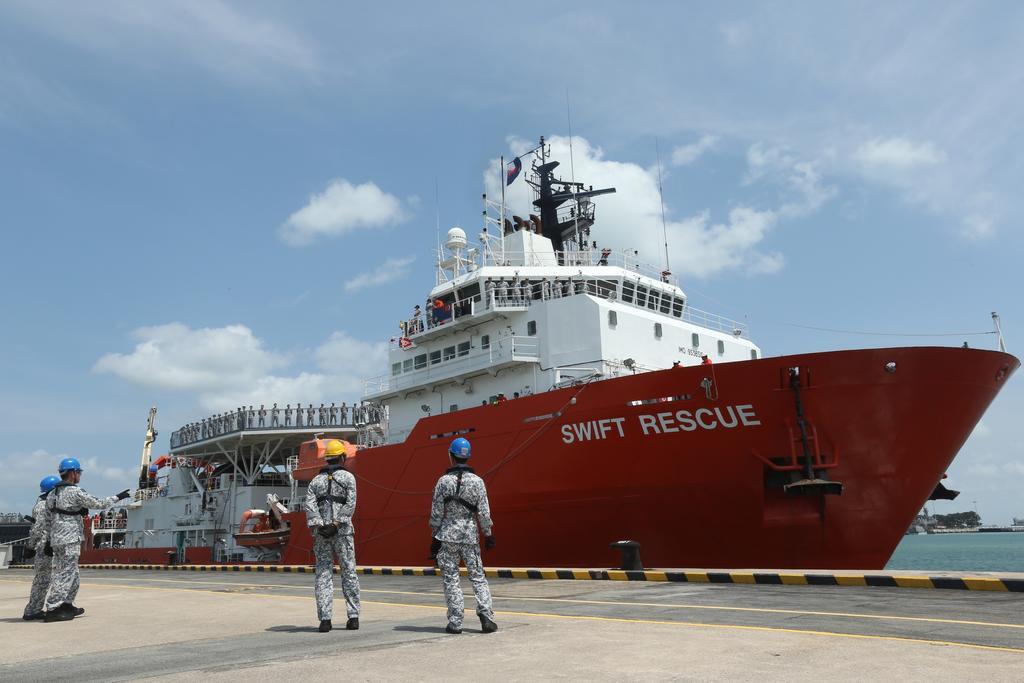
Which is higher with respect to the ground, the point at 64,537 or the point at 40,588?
the point at 64,537

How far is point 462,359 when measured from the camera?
18.6 meters

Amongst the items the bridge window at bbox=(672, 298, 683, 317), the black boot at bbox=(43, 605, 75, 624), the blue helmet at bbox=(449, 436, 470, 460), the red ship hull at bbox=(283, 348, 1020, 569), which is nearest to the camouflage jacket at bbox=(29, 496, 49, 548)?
the black boot at bbox=(43, 605, 75, 624)

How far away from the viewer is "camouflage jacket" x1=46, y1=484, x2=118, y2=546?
304 inches

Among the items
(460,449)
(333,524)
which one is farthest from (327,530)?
(460,449)

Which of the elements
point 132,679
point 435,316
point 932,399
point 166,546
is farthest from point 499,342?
point 166,546

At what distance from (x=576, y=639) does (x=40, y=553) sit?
5505mm

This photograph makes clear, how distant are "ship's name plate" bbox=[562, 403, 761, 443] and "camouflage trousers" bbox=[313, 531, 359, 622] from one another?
6.79 metres

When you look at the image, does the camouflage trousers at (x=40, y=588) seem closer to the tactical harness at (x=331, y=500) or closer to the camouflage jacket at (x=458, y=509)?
the tactical harness at (x=331, y=500)

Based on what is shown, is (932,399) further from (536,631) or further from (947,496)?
(536,631)

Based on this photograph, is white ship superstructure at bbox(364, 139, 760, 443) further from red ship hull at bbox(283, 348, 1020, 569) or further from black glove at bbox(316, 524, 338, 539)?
black glove at bbox(316, 524, 338, 539)

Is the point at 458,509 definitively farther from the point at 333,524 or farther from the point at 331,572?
the point at 331,572

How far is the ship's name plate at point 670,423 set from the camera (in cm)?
1198

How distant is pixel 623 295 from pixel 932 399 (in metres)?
8.17

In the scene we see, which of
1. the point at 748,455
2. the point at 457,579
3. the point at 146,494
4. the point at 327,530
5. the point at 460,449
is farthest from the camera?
the point at 146,494
